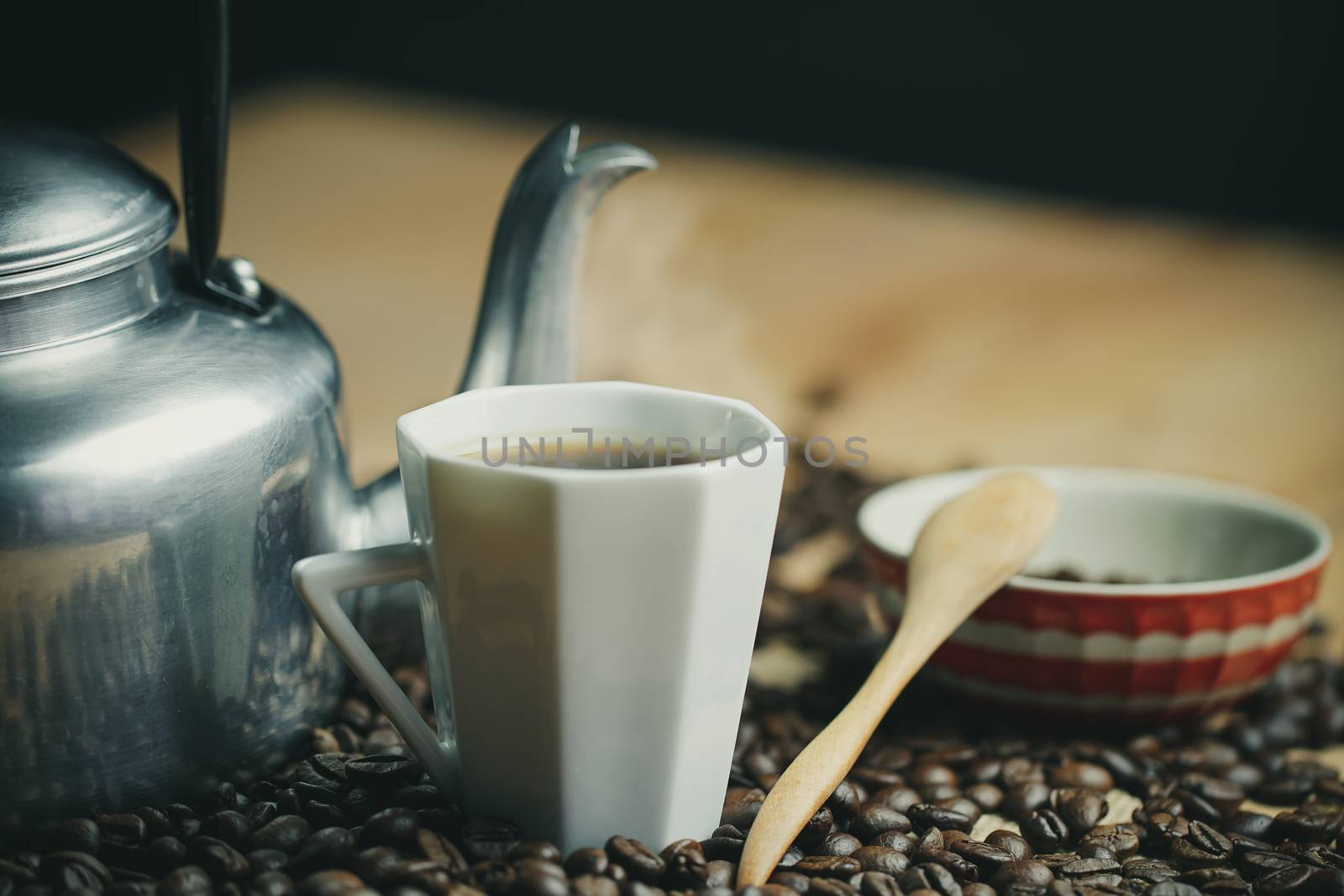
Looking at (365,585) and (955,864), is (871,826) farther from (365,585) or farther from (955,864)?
(365,585)

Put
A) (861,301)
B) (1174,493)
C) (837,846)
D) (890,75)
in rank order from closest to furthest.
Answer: (837,846), (1174,493), (861,301), (890,75)

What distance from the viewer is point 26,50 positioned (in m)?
2.85

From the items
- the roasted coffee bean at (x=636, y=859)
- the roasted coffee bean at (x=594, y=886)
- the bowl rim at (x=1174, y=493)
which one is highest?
the bowl rim at (x=1174, y=493)

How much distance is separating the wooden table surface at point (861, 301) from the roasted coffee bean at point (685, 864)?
0.75m

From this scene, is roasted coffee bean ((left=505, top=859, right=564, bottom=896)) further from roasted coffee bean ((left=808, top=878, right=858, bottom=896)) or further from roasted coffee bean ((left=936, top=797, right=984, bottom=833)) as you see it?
roasted coffee bean ((left=936, top=797, right=984, bottom=833))

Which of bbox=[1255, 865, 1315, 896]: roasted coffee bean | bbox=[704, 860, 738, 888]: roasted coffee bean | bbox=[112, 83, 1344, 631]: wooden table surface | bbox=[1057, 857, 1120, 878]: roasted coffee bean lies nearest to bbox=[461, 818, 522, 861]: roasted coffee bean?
bbox=[704, 860, 738, 888]: roasted coffee bean

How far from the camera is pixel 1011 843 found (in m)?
0.75

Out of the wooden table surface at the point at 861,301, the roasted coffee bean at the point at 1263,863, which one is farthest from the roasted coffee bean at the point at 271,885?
the wooden table surface at the point at 861,301

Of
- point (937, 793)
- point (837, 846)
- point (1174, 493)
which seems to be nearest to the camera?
point (837, 846)

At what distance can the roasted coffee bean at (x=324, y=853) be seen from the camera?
2.22ft

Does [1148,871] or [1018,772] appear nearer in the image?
[1148,871]

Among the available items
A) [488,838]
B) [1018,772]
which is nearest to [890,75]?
[1018,772]

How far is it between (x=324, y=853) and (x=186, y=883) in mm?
69

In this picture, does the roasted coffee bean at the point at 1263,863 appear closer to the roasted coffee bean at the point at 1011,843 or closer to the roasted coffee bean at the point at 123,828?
the roasted coffee bean at the point at 1011,843
